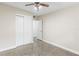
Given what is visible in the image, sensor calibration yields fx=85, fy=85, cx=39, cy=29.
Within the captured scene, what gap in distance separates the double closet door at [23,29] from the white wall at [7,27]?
546 mm

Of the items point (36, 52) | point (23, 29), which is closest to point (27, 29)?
point (23, 29)

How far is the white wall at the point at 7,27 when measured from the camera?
3.69 m

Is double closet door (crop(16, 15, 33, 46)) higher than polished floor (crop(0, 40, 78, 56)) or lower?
higher

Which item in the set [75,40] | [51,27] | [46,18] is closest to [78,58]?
[75,40]

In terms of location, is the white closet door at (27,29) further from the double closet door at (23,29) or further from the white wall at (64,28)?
the white wall at (64,28)

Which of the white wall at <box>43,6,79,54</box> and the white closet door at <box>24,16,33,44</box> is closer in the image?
the white wall at <box>43,6,79,54</box>

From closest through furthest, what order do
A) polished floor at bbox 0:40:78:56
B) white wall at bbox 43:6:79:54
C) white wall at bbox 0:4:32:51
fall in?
polished floor at bbox 0:40:78:56 → white wall at bbox 43:6:79:54 → white wall at bbox 0:4:32:51

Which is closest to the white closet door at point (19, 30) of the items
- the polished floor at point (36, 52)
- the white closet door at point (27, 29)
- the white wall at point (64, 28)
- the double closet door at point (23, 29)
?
the double closet door at point (23, 29)

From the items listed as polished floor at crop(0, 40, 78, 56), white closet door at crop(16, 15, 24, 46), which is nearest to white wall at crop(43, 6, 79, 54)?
polished floor at crop(0, 40, 78, 56)

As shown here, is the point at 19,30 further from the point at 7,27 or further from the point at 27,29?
the point at 7,27

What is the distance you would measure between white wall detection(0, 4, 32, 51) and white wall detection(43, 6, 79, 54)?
7.51 feet

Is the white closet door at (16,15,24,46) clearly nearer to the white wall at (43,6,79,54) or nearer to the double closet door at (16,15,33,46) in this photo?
the double closet door at (16,15,33,46)

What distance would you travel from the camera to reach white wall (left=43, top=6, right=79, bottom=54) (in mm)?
3529

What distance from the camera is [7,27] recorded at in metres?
3.90
